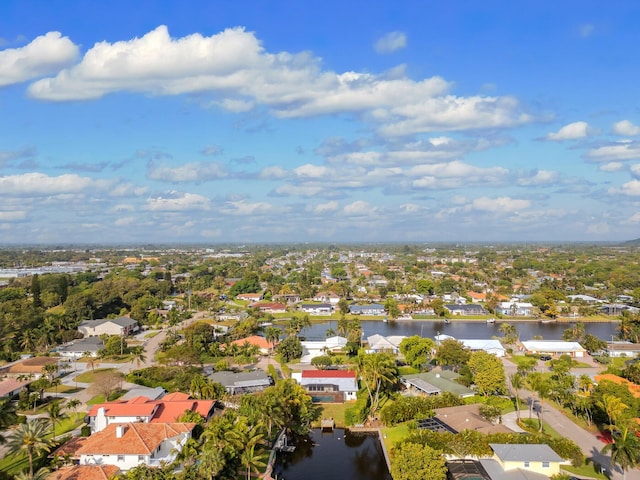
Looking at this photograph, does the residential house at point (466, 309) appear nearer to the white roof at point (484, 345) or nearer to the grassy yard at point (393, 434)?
the white roof at point (484, 345)

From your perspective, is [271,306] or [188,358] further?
[271,306]

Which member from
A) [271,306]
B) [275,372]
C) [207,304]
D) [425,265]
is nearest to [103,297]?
[207,304]

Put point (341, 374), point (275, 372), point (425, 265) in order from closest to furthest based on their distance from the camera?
point (341, 374), point (275, 372), point (425, 265)

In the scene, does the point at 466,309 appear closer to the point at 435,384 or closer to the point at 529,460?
the point at 435,384

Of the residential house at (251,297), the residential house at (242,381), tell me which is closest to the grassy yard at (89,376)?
the residential house at (242,381)

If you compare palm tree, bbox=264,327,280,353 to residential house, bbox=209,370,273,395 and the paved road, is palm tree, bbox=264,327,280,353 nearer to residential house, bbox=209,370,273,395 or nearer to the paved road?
residential house, bbox=209,370,273,395

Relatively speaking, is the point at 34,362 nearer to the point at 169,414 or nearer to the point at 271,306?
the point at 169,414

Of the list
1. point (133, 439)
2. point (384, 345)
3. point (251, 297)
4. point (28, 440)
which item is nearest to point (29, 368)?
point (28, 440)
